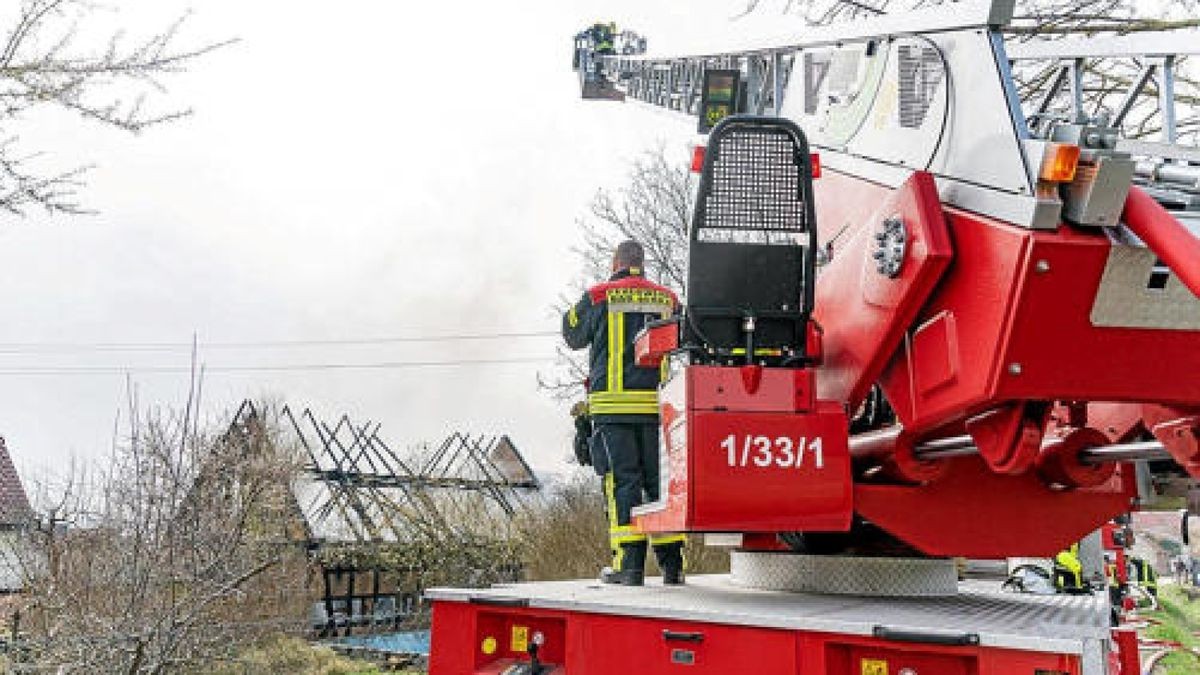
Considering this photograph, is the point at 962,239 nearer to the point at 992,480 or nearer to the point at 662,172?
the point at 992,480

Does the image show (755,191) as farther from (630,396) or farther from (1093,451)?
(630,396)

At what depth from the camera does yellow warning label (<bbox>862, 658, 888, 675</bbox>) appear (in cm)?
288

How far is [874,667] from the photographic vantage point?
290 centimetres

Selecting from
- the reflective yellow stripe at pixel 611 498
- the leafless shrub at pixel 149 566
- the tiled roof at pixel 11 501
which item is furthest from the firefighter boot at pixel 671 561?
the tiled roof at pixel 11 501

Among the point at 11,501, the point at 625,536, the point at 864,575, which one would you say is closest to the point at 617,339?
the point at 625,536

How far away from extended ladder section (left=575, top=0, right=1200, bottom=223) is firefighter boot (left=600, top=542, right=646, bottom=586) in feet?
6.99

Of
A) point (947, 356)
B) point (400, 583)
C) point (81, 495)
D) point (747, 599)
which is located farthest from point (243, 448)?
point (947, 356)

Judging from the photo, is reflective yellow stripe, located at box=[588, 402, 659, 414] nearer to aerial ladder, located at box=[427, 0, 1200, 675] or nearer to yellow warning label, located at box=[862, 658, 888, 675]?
aerial ladder, located at box=[427, 0, 1200, 675]

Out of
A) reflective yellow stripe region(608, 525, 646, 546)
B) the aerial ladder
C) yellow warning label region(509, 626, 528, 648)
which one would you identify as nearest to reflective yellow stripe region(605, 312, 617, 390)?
reflective yellow stripe region(608, 525, 646, 546)

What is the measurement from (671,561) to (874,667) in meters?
2.26

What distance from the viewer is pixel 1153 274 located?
102 inches

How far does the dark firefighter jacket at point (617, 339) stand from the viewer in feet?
17.1

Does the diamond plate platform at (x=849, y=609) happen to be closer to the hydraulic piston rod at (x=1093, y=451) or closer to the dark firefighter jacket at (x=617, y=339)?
the hydraulic piston rod at (x=1093, y=451)

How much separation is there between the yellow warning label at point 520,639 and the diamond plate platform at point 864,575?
114cm
